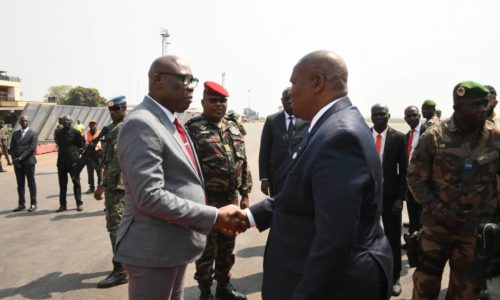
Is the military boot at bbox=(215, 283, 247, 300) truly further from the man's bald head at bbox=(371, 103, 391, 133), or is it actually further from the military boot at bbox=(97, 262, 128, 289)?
the man's bald head at bbox=(371, 103, 391, 133)

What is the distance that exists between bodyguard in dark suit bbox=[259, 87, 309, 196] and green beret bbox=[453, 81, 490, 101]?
2.08 m

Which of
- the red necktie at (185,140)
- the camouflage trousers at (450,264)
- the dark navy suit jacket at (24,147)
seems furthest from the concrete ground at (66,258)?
the red necktie at (185,140)

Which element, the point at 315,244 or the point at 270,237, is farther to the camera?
the point at 270,237

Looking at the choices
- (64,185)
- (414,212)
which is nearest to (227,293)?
(414,212)

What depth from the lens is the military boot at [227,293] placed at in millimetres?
4255

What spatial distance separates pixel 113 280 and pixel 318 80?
151 inches

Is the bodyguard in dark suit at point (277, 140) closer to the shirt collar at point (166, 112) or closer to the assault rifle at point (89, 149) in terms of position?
the assault rifle at point (89, 149)

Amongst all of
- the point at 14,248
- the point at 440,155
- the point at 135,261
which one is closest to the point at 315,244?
the point at 135,261

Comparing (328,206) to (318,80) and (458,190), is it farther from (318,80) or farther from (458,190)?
(458,190)

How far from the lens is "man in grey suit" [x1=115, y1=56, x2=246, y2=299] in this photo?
2.23 meters

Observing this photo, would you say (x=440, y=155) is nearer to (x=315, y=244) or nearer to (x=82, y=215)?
(x=315, y=244)

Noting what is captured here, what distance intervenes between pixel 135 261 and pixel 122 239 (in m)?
0.16

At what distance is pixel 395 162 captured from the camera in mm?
4688

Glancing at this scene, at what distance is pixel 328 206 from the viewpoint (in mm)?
1673
